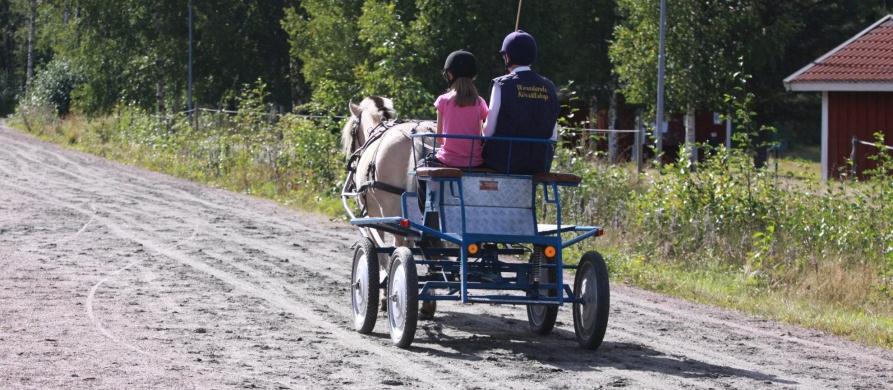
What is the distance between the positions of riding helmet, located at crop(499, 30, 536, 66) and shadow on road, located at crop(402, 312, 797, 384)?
200 cm

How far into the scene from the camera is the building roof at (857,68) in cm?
2959

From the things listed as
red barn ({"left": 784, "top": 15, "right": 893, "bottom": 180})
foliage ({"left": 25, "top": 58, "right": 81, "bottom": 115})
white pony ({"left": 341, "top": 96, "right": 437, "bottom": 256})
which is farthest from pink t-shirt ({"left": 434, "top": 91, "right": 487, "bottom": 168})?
foliage ({"left": 25, "top": 58, "right": 81, "bottom": 115})

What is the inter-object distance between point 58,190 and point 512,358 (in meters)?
14.7

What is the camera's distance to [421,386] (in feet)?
24.6

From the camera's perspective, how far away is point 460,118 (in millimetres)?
9234

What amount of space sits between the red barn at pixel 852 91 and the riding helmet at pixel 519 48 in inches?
850

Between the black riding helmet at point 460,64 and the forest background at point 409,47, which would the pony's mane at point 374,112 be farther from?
the forest background at point 409,47

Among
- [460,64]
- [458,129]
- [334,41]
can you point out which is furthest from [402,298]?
[334,41]

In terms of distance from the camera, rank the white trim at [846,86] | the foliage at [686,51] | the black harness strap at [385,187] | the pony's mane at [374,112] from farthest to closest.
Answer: the foliage at [686,51], the white trim at [846,86], the pony's mane at [374,112], the black harness strap at [385,187]

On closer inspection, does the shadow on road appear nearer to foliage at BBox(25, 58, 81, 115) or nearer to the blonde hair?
the blonde hair

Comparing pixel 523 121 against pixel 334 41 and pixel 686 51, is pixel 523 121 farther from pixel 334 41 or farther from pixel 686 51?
pixel 686 51

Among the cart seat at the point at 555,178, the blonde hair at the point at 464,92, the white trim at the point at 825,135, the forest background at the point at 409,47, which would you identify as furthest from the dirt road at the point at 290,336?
the white trim at the point at 825,135

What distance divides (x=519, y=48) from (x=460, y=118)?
0.72m

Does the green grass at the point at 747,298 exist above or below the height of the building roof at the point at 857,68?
below
